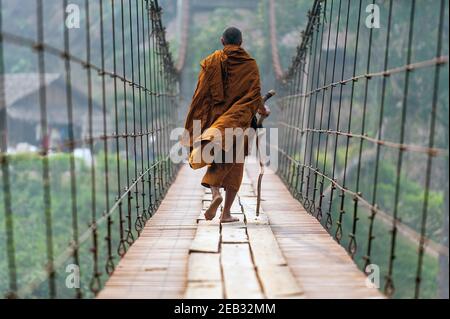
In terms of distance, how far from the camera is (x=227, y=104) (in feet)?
9.60

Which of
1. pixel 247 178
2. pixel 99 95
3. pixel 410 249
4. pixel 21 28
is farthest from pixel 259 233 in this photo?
pixel 21 28

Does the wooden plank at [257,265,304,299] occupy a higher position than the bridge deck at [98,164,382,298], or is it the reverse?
the wooden plank at [257,265,304,299]

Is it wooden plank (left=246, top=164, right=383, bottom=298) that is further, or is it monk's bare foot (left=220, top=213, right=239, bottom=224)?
monk's bare foot (left=220, top=213, right=239, bottom=224)

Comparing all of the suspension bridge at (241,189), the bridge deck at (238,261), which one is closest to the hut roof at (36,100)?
the suspension bridge at (241,189)

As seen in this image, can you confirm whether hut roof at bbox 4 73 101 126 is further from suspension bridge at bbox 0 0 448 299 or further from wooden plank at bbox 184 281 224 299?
wooden plank at bbox 184 281 224 299

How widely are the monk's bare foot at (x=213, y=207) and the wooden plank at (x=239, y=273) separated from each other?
0.39 meters

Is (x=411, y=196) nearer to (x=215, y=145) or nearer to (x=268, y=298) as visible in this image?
(x=215, y=145)

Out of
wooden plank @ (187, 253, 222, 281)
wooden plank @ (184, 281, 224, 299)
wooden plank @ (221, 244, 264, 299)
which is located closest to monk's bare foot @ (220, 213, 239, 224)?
wooden plank @ (221, 244, 264, 299)

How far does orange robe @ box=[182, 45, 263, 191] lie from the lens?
9.45ft

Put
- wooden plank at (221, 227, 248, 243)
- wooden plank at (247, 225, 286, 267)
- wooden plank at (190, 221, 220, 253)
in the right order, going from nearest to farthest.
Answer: wooden plank at (247, 225, 286, 267)
wooden plank at (190, 221, 220, 253)
wooden plank at (221, 227, 248, 243)

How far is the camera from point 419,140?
14492 mm

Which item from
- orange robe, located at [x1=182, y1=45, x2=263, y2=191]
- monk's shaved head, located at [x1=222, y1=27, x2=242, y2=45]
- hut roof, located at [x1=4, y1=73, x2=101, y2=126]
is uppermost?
monk's shaved head, located at [x1=222, y1=27, x2=242, y2=45]

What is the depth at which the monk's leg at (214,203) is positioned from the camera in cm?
281

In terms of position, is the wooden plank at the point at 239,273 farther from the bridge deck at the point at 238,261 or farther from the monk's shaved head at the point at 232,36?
the monk's shaved head at the point at 232,36
